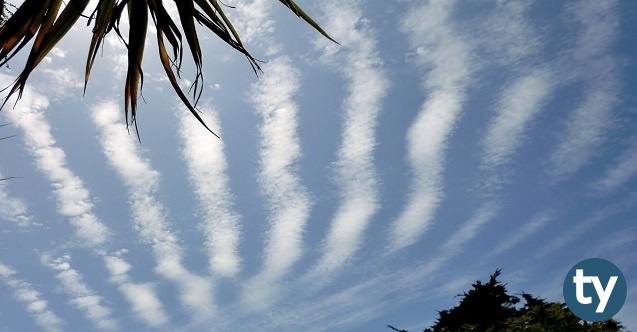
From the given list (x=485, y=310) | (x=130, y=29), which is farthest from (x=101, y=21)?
(x=485, y=310)

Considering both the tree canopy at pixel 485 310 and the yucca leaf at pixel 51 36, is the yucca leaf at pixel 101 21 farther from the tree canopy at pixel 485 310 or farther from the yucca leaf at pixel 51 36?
the tree canopy at pixel 485 310

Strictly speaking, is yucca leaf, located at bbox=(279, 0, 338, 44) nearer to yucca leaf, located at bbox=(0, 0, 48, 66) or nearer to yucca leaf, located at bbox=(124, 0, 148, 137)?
yucca leaf, located at bbox=(124, 0, 148, 137)

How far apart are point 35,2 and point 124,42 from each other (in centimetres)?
53

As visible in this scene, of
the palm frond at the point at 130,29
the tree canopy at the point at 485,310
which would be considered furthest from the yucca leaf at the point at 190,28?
the tree canopy at the point at 485,310

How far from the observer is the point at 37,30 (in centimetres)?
Answer: 277

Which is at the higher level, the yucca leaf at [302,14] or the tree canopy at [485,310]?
the tree canopy at [485,310]

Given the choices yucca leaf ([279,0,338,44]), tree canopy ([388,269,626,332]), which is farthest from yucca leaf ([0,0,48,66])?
tree canopy ([388,269,626,332])

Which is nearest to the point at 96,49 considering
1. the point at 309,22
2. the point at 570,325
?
the point at 309,22

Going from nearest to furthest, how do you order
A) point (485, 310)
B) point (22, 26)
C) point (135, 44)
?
point (22, 26), point (135, 44), point (485, 310)

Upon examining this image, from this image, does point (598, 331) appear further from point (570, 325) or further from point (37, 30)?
point (37, 30)

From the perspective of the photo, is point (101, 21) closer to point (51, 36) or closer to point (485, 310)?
point (51, 36)

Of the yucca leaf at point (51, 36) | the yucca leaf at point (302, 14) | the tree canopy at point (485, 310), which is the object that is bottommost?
the yucca leaf at point (51, 36)

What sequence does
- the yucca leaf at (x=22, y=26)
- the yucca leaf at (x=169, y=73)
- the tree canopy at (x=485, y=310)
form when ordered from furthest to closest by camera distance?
the tree canopy at (x=485, y=310), the yucca leaf at (x=169, y=73), the yucca leaf at (x=22, y=26)

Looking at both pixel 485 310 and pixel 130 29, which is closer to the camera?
pixel 130 29
